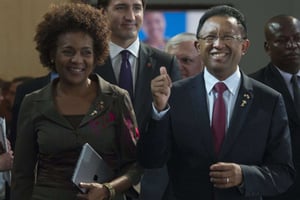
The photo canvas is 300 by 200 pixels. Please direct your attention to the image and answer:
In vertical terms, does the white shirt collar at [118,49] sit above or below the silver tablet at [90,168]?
above

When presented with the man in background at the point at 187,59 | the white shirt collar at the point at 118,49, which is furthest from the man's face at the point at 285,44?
the white shirt collar at the point at 118,49

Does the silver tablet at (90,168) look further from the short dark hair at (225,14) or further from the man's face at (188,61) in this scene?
the man's face at (188,61)

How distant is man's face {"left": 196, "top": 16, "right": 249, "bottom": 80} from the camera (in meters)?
2.78

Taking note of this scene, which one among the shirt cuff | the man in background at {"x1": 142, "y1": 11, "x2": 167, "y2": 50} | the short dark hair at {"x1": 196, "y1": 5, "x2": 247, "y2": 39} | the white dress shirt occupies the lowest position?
the man in background at {"x1": 142, "y1": 11, "x2": 167, "y2": 50}

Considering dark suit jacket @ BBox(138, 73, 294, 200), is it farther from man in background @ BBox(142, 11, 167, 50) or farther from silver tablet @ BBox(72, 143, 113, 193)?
man in background @ BBox(142, 11, 167, 50)

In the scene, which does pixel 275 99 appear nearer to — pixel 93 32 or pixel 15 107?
pixel 93 32

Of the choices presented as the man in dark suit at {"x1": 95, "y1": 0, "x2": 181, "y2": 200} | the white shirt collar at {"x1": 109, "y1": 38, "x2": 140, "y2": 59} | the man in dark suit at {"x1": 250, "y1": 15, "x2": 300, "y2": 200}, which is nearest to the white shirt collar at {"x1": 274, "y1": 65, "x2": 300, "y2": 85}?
the man in dark suit at {"x1": 250, "y1": 15, "x2": 300, "y2": 200}

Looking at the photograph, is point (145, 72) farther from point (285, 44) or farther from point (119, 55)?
point (285, 44)

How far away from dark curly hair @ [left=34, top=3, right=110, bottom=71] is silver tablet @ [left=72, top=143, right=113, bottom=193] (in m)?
0.42

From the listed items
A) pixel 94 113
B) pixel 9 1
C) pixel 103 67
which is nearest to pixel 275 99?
pixel 94 113

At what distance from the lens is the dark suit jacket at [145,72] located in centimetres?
331

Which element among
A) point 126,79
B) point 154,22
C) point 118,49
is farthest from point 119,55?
point 154,22

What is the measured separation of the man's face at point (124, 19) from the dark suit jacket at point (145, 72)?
0.10m

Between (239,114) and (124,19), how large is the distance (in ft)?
2.94
